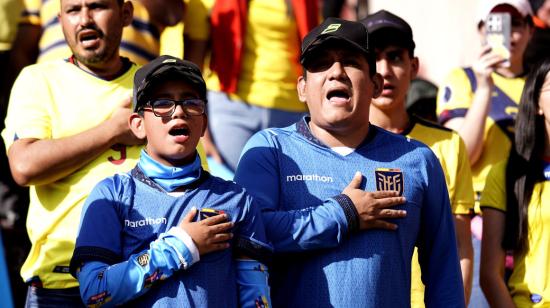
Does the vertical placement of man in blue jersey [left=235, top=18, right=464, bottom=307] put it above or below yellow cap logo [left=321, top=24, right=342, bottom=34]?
below

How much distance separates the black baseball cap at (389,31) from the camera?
18.8 feet

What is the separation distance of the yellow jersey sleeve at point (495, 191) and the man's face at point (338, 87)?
3.95 ft

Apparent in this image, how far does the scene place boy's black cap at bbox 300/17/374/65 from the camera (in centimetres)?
465

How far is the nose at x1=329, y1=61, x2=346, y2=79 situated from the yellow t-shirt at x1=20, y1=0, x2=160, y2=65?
1.86m

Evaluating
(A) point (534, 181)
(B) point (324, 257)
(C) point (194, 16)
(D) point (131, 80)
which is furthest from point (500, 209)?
(C) point (194, 16)

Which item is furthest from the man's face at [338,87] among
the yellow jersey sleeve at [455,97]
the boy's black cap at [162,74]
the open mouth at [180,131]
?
the yellow jersey sleeve at [455,97]

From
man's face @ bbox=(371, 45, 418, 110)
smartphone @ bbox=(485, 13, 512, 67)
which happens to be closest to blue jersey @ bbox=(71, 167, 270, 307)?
man's face @ bbox=(371, 45, 418, 110)

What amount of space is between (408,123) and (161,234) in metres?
2.00

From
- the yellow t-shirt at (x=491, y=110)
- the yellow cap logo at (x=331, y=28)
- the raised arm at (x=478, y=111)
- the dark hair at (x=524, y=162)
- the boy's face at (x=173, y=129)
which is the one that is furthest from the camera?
the yellow t-shirt at (x=491, y=110)

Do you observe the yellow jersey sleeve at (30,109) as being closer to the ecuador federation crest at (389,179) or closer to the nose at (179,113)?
the nose at (179,113)

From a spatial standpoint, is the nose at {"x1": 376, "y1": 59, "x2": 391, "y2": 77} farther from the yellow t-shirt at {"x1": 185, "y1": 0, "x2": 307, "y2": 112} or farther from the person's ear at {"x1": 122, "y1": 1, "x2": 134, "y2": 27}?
the yellow t-shirt at {"x1": 185, "y1": 0, "x2": 307, "y2": 112}

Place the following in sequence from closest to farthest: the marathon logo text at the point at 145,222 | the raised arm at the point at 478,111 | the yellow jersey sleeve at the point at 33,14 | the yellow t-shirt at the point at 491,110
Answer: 1. the marathon logo text at the point at 145,222
2. the raised arm at the point at 478,111
3. the yellow t-shirt at the point at 491,110
4. the yellow jersey sleeve at the point at 33,14

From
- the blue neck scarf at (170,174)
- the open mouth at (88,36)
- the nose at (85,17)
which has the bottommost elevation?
the blue neck scarf at (170,174)

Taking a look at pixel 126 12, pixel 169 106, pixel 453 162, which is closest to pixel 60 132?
pixel 126 12
